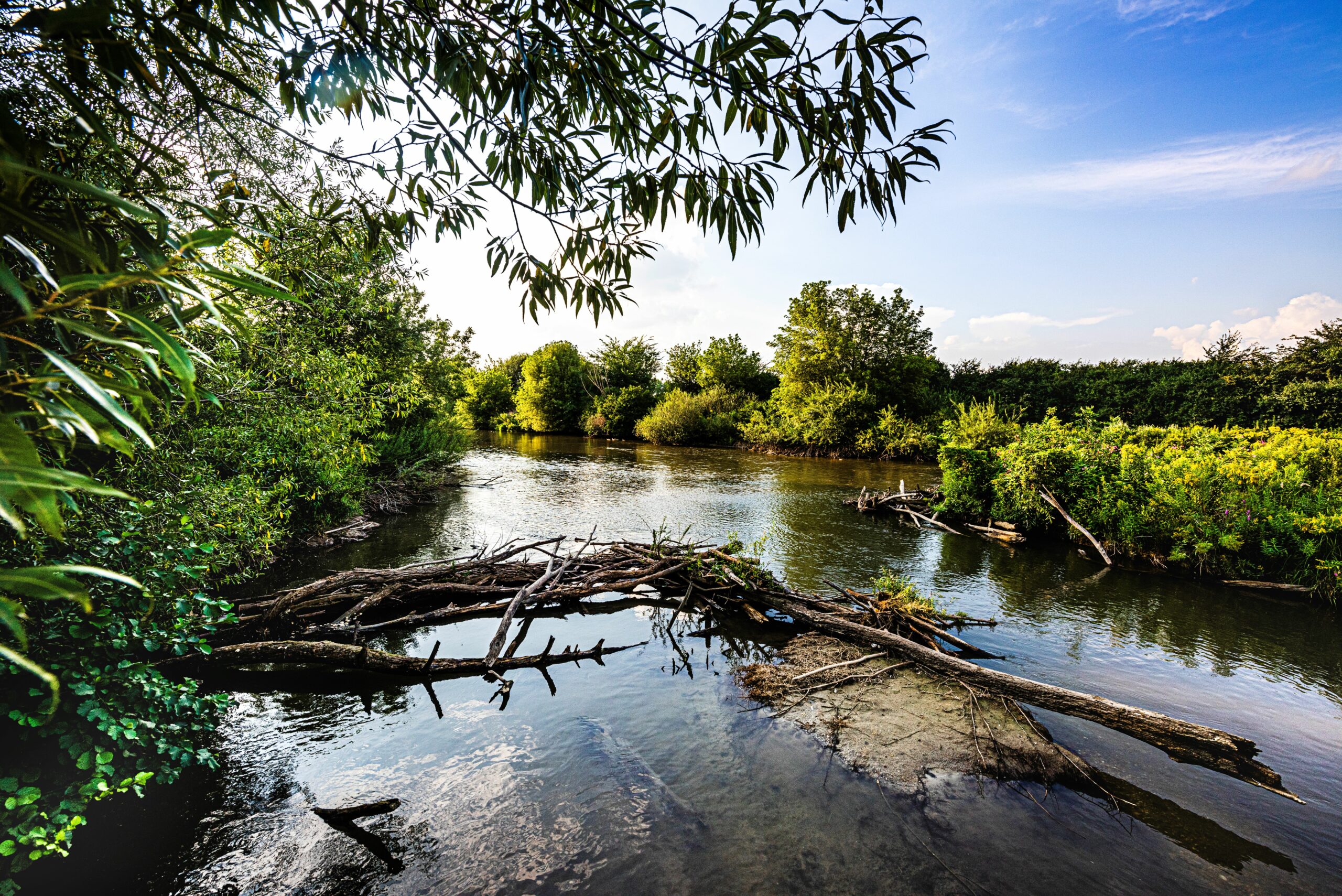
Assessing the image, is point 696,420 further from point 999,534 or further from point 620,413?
point 999,534

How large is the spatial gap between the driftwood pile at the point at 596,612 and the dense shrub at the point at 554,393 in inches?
1391

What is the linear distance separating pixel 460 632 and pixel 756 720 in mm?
3240

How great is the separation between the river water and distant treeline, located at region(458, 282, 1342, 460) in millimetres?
13811

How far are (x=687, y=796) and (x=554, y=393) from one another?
41536 millimetres

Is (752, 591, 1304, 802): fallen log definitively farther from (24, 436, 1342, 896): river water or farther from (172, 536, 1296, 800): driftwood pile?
(24, 436, 1342, 896): river water

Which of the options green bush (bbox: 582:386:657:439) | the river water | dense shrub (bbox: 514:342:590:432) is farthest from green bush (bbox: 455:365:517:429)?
the river water

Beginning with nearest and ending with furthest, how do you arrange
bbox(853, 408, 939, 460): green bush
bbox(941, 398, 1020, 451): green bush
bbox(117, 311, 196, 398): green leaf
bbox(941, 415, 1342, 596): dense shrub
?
1. bbox(117, 311, 196, 398): green leaf
2. bbox(941, 415, 1342, 596): dense shrub
3. bbox(941, 398, 1020, 451): green bush
4. bbox(853, 408, 939, 460): green bush

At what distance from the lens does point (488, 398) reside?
48562 mm

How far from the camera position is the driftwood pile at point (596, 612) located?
358cm

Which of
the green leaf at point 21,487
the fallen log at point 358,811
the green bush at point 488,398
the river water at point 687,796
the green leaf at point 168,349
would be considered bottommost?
the river water at point 687,796

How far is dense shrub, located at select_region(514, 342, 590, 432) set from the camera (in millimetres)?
42406

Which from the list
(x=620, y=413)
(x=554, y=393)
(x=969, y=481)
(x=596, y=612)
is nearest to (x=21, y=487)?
(x=596, y=612)

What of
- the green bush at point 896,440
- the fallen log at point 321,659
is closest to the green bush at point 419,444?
the fallen log at point 321,659

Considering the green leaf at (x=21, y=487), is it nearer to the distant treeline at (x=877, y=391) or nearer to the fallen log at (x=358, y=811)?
the fallen log at (x=358, y=811)
